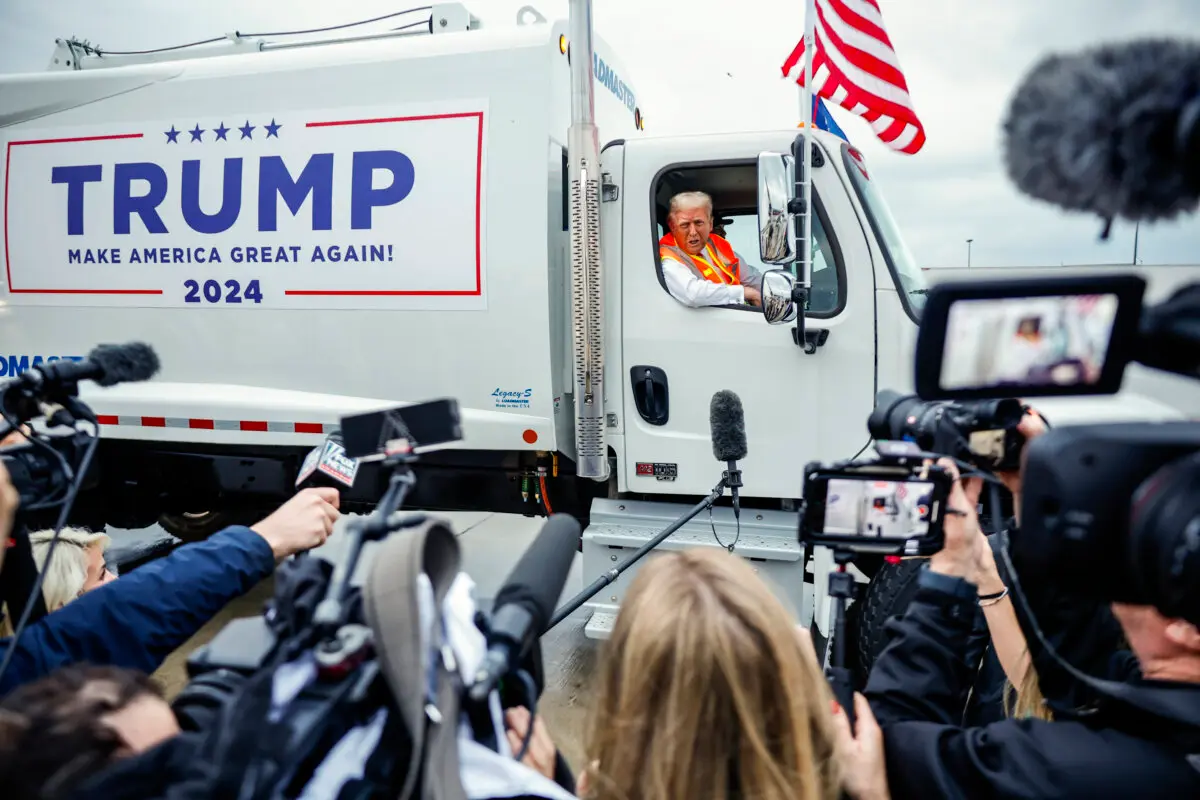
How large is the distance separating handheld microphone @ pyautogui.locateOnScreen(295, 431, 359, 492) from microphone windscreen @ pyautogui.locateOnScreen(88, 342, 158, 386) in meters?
0.38

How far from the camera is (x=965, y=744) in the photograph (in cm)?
118

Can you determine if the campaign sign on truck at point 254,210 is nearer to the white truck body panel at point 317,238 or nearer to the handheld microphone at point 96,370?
the white truck body panel at point 317,238

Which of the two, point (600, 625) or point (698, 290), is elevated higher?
point (698, 290)

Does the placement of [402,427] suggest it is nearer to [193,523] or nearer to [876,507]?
[876,507]

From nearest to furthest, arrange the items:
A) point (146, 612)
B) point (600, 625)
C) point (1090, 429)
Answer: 1. point (1090, 429)
2. point (146, 612)
3. point (600, 625)

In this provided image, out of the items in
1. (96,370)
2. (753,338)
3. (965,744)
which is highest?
(753,338)

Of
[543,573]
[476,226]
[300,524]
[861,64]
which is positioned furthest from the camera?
[861,64]

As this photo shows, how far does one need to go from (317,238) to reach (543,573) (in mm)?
2882

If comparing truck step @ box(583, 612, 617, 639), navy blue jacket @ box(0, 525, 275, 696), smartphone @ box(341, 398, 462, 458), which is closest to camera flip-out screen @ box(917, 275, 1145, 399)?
smartphone @ box(341, 398, 462, 458)

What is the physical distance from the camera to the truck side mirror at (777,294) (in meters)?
3.01

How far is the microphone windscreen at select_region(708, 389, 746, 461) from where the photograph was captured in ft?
9.57

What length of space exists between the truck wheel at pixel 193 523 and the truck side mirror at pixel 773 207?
149 inches

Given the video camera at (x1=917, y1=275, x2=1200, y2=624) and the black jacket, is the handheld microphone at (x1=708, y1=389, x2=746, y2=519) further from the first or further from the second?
the video camera at (x1=917, y1=275, x2=1200, y2=624)

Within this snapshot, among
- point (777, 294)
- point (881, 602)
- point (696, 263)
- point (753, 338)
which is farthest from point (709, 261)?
point (881, 602)
